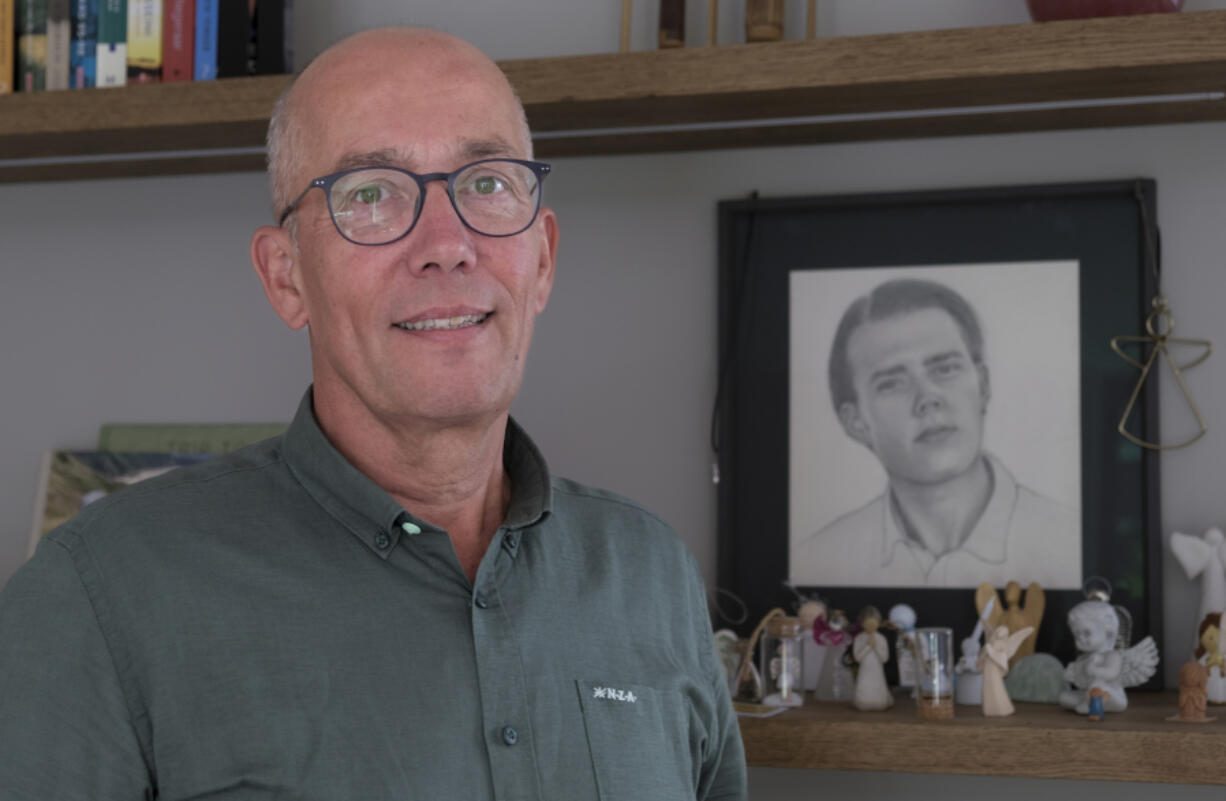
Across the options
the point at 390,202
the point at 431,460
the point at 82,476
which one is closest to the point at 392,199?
the point at 390,202

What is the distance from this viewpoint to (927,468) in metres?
1.74

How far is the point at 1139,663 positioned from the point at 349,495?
1.05 m

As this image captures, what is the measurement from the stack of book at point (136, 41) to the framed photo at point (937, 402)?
690 millimetres

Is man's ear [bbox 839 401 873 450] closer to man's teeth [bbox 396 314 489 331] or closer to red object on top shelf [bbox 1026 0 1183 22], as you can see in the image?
red object on top shelf [bbox 1026 0 1183 22]

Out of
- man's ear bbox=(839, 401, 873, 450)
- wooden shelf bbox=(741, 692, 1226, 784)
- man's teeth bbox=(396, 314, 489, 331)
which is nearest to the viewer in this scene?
man's teeth bbox=(396, 314, 489, 331)

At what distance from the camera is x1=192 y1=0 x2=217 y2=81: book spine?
178cm

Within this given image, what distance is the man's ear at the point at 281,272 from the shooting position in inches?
43.4

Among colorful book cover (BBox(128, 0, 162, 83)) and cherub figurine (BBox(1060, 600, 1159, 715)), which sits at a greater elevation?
colorful book cover (BBox(128, 0, 162, 83))

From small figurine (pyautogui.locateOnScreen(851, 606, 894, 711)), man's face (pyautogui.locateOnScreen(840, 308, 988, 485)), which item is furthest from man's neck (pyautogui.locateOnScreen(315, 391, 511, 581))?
man's face (pyautogui.locateOnScreen(840, 308, 988, 485))

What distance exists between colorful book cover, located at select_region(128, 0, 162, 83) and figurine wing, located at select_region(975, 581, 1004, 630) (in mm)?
1301

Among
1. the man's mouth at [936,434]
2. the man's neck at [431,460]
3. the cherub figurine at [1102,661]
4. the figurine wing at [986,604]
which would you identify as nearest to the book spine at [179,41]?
the man's neck at [431,460]

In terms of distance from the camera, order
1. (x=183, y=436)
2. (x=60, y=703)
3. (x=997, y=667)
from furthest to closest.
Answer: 1. (x=183, y=436)
2. (x=997, y=667)
3. (x=60, y=703)

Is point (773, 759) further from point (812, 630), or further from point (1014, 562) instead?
point (1014, 562)

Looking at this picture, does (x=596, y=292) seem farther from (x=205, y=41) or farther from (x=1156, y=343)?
(x=1156, y=343)
